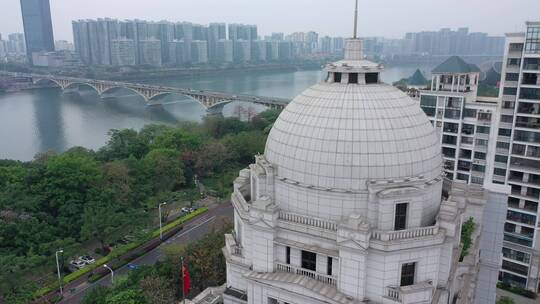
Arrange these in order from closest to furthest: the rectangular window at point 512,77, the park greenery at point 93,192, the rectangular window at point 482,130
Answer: the park greenery at point 93,192 → the rectangular window at point 512,77 → the rectangular window at point 482,130

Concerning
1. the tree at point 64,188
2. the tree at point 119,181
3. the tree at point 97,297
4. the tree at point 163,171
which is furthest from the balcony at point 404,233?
the tree at point 163,171

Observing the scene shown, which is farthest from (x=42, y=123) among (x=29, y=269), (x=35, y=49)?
(x=35, y=49)

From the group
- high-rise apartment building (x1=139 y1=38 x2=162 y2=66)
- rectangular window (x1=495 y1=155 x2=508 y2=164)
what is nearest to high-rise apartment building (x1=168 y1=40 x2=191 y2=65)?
high-rise apartment building (x1=139 y1=38 x2=162 y2=66)

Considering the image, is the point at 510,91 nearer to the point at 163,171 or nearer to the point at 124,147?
the point at 163,171

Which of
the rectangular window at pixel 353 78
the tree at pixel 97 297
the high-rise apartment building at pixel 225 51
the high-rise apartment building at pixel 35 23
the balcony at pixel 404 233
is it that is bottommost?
the tree at pixel 97 297

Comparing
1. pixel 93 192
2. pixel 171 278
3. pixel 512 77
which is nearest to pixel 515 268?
pixel 512 77

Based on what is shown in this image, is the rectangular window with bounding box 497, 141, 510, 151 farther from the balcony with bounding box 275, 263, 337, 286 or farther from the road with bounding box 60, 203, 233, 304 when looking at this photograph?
the balcony with bounding box 275, 263, 337, 286

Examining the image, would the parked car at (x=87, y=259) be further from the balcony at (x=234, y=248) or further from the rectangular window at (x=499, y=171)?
the rectangular window at (x=499, y=171)
